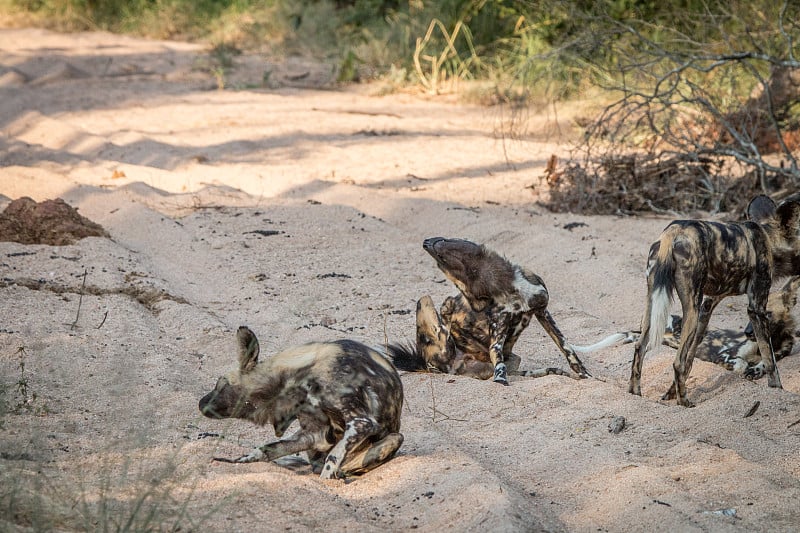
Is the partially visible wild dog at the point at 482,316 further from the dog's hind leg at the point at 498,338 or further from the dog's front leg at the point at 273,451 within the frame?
the dog's front leg at the point at 273,451

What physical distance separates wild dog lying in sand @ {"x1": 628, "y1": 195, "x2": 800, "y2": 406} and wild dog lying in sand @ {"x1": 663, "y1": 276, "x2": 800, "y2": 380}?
215mm

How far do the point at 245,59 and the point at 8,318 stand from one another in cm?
1343

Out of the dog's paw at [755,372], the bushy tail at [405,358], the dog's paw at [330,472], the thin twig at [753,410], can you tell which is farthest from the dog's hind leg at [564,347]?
the dog's paw at [330,472]

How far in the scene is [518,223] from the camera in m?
8.83

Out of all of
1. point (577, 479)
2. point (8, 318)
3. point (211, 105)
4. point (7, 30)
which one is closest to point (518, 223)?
point (8, 318)

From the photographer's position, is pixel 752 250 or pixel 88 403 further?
pixel 752 250

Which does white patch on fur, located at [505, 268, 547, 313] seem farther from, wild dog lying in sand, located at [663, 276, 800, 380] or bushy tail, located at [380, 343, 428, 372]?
wild dog lying in sand, located at [663, 276, 800, 380]

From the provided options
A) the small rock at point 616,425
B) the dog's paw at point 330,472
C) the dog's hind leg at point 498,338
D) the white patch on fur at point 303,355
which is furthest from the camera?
the dog's hind leg at point 498,338

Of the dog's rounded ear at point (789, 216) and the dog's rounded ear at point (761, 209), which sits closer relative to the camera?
the dog's rounded ear at point (789, 216)

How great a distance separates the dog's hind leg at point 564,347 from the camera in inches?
221

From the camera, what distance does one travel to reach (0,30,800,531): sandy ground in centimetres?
350

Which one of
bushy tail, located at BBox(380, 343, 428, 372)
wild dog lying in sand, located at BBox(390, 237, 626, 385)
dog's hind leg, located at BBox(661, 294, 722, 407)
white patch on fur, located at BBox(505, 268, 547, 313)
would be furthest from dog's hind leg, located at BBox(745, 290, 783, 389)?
bushy tail, located at BBox(380, 343, 428, 372)

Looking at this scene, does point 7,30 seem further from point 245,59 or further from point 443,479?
point 443,479

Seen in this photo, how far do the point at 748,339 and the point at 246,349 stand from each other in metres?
3.21
